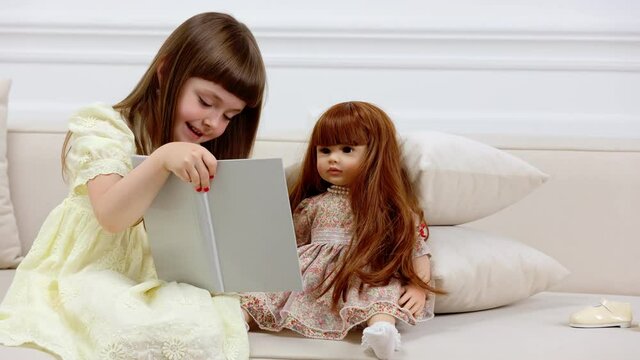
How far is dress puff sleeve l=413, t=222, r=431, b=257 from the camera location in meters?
1.52

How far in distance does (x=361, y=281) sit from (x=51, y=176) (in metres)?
0.82

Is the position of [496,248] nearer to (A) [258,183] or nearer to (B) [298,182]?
(B) [298,182]

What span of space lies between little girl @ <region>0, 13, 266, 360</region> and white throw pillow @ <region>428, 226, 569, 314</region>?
1.26ft

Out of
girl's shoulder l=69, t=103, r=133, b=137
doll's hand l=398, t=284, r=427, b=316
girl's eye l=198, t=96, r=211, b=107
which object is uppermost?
girl's eye l=198, t=96, r=211, b=107

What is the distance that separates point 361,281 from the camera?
1.44 m

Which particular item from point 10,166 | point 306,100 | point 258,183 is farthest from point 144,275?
point 306,100

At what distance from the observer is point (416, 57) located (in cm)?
235

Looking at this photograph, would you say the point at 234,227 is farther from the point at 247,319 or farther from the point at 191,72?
the point at 191,72

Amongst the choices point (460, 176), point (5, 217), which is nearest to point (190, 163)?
point (460, 176)

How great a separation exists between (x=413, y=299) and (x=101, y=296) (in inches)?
19.6

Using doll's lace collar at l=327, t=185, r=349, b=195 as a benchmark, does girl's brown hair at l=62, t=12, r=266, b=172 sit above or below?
above

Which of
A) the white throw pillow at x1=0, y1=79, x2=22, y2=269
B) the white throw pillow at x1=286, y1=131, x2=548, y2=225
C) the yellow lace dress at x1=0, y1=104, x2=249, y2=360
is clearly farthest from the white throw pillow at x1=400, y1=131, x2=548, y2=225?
the white throw pillow at x1=0, y1=79, x2=22, y2=269

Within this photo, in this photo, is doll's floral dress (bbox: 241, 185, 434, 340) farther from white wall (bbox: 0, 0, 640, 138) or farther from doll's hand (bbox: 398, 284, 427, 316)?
white wall (bbox: 0, 0, 640, 138)

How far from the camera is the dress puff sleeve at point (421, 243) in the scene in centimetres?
152
